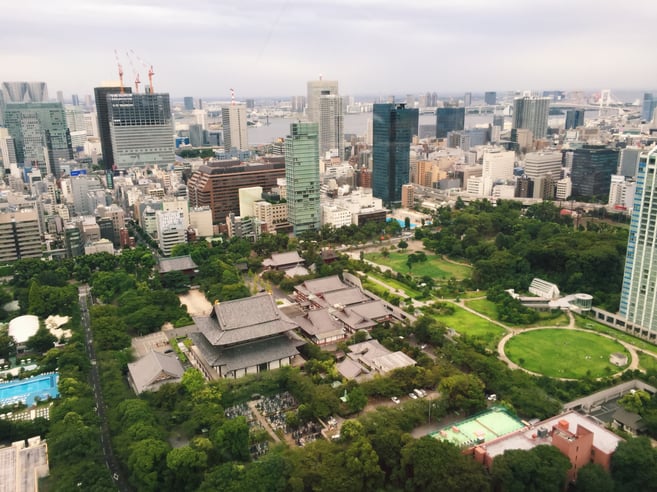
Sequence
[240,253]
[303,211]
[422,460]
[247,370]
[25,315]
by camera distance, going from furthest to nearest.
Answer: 1. [303,211]
2. [240,253]
3. [25,315]
4. [247,370]
5. [422,460]

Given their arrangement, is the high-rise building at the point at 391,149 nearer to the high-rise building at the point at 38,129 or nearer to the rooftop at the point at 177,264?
the rooftop at the point at 177,264

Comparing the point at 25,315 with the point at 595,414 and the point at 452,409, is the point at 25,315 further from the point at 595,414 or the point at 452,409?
the point at 595,414

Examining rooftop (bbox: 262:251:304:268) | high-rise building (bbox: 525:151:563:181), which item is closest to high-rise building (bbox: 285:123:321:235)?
rooftop (bbox: 262:251:304:268)

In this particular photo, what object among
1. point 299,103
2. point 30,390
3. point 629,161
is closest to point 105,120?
point 30,390

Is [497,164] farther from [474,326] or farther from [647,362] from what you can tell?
[647,362]

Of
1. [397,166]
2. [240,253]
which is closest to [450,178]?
[397,166]

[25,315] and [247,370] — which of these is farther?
[25,315]

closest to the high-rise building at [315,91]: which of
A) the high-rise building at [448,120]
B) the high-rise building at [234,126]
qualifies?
the high-rise building at [234,126]
